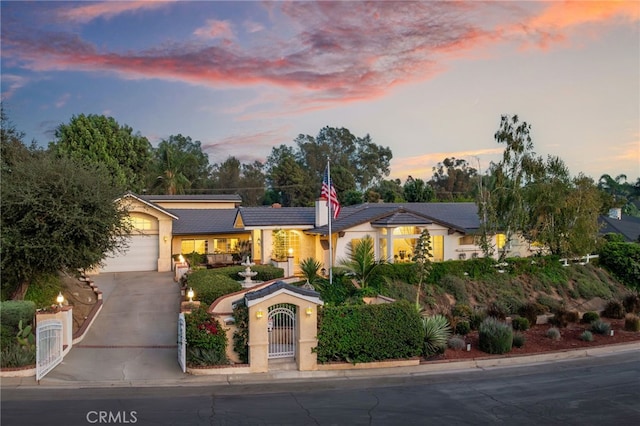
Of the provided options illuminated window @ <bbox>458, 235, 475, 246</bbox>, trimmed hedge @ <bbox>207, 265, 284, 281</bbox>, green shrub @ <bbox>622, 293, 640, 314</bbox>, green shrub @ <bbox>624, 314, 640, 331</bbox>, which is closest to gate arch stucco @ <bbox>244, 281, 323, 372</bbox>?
trimmed hedge @ <bbox>207, 265, 284, 281</bbox>

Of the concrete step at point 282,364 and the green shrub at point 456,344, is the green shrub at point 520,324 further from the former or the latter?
the concrete step at point 282,364

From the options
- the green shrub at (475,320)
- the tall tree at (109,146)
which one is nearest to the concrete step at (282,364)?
the green shrub at (475,320)

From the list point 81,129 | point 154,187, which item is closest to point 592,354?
point 81,129

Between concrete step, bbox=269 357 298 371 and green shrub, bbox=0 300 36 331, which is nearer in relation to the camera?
concrete step, bbox=269 357 298 371

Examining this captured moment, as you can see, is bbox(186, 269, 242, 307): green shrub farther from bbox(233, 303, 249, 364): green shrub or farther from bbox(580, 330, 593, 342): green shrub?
bbox(580, 330, 593, 342): green shrub

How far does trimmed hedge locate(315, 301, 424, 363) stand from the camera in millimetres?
14766

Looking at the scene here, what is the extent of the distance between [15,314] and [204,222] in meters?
18.6

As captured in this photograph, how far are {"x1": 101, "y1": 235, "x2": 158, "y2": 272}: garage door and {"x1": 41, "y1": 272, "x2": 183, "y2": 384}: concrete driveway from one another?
4134 mm

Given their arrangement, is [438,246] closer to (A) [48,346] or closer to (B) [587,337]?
(B) [587,337]

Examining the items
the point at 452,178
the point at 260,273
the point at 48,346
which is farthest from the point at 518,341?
the point at 452,178

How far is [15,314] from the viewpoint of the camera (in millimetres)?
15203

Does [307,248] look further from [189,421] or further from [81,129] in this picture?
[81,129]

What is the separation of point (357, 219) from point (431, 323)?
12520 millimetres

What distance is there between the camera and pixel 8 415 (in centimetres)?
1026
